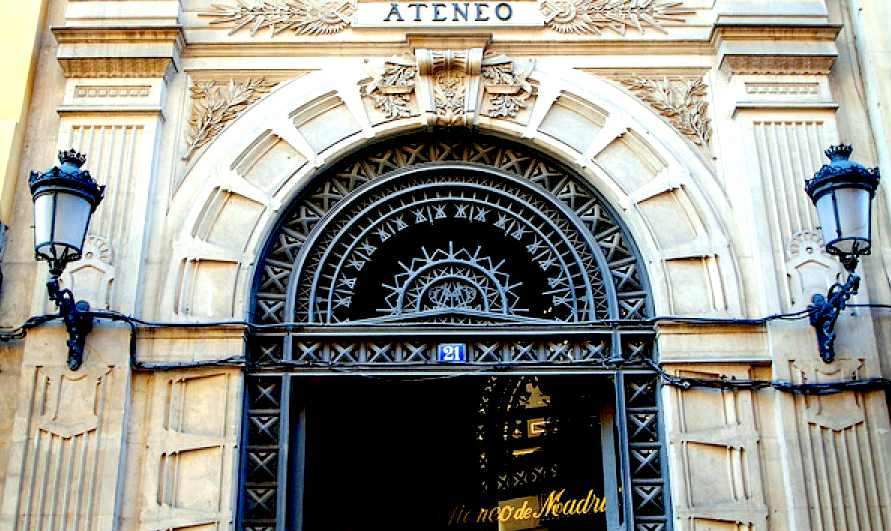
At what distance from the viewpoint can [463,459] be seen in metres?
13.7

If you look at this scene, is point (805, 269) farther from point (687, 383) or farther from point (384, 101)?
point (384, 101)

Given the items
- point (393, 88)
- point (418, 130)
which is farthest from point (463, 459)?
point (393, 88)

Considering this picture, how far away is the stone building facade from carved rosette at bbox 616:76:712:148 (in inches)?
1.2

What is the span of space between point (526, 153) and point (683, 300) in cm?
222

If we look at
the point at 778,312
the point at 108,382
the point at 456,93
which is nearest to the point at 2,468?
the point at 108,382

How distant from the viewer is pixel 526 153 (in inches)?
414

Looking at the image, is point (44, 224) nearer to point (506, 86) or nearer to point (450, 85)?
point (450, 85)

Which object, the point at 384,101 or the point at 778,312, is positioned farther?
the point at 384,101

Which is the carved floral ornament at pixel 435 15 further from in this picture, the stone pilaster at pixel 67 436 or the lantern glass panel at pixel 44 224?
the stone pilaster at pixel 67 436

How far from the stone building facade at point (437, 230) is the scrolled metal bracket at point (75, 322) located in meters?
0.13

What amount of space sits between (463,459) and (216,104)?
5940 mm

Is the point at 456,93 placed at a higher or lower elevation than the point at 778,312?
higher

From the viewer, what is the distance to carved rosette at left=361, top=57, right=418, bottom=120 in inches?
409

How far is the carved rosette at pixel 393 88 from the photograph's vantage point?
34.1 ft
